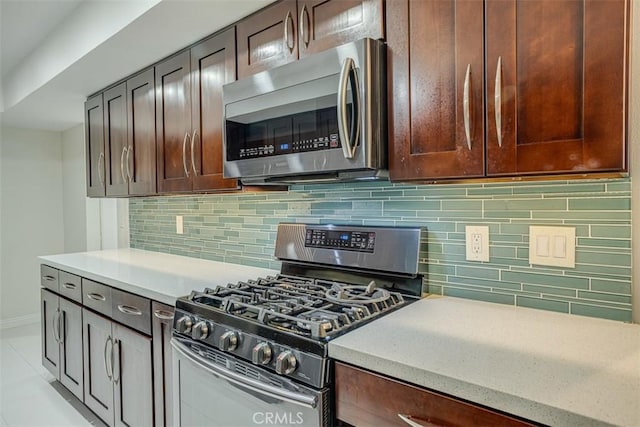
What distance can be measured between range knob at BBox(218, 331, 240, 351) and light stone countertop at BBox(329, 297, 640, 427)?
1.18ft

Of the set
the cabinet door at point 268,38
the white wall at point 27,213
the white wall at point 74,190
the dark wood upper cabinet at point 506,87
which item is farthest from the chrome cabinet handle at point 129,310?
the white wall at point 27,213

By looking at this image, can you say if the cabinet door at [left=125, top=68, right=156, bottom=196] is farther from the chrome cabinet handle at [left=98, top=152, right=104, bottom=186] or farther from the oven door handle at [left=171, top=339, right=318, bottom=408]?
the oven door handle at [left=171, top=339, right=318, bottom=408]

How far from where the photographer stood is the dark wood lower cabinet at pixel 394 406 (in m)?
0.79

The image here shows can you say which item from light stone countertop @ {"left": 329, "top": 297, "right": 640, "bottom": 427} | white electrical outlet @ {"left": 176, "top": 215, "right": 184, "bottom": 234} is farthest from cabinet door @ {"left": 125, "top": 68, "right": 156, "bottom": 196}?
light stone countertop @ {"left": 329, "top": 297, "right": 640, "bottom": 427}

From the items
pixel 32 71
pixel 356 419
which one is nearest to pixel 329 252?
pixel 356 419

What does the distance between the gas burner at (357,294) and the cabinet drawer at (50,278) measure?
200 centimetres

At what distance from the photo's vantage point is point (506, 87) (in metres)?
1.03

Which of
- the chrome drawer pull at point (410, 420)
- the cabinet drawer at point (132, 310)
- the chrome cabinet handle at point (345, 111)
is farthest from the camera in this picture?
the cabinet drawer at point (132, 310)

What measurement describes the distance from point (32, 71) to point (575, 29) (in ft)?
11.0

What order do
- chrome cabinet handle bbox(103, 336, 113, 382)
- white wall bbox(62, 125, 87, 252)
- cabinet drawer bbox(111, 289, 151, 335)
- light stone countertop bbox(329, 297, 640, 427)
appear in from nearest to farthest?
light stone countertop bbox(329, 297, 640, 427) < cabinet drawer bbox(111, 289, 151, 335) < chrome cabinet handle bbox(103, 336, 113, 382) < white wall bbox(62, 125, 87, 252)

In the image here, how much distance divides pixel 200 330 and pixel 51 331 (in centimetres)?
191

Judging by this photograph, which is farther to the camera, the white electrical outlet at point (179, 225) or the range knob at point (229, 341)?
the white electrical outlet at point (179, 225)

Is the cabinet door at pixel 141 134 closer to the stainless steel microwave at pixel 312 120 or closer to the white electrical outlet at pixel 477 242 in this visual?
the stainless steel microwave at pixel 312 120

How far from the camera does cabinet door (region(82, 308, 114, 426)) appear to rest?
1993 mm
